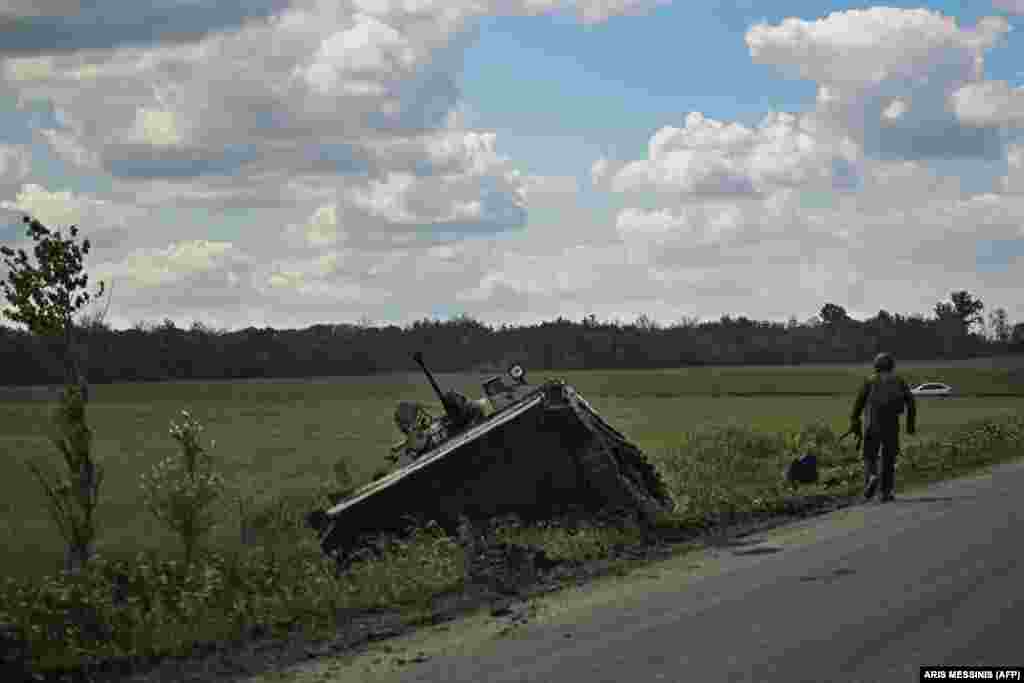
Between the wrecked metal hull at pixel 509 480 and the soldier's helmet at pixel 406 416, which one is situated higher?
the soldier's helmet at pixel 406 416

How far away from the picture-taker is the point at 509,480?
18.1 m

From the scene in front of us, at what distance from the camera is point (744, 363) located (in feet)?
406

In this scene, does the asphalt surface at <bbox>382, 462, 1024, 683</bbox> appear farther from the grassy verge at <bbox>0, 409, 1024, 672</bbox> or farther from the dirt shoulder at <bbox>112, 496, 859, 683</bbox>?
the grassy verge at <bbox>0, 409, 1024, 672</bbox>

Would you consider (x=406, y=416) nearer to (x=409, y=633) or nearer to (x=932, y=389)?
(x=409, y=633)

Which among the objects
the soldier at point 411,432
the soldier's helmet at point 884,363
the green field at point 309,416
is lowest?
the green field at point 309,416

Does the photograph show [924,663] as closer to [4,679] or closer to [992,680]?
[992,680]

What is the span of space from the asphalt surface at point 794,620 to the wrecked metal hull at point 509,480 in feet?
10.6

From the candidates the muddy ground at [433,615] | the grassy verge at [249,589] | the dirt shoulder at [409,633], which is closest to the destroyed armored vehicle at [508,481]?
the grassy verge at [249,589]

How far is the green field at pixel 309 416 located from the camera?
33.8 m

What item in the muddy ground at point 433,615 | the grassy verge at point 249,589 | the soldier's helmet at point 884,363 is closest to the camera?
the muddy ground at point 433,615

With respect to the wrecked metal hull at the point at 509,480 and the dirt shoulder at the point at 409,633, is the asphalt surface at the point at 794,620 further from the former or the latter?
the wrecked metal hull at the point at 509,480

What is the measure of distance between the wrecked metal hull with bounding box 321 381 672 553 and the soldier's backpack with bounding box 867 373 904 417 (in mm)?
4028

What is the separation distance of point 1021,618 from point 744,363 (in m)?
114

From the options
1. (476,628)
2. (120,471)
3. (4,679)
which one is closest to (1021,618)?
(476,628)
